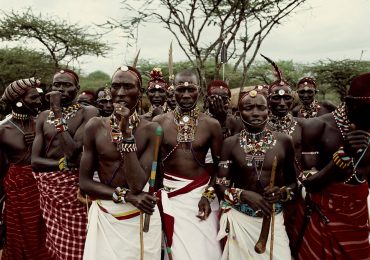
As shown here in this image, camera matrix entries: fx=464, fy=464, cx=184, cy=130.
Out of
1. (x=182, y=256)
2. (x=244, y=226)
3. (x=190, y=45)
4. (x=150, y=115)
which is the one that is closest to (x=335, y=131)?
(x=244, y=226)

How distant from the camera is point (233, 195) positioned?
422 centimetres

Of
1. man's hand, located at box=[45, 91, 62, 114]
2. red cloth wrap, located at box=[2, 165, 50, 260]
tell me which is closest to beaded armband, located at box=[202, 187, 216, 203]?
man's hand, located at box=[45, 91, 62, 114]

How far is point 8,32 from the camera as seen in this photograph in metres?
20.3

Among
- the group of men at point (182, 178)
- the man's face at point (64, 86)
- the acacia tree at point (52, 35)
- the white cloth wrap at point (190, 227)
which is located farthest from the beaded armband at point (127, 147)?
the acacia tree at point (52, 35)

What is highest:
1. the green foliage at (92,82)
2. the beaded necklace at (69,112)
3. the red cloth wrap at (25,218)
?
the beaded necklace at (69,112)

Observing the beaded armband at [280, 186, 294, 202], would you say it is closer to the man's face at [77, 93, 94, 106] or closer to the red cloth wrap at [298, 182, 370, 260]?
the red cloth wrap at [298, 182, 370, 260]

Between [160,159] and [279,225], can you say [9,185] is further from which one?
[279,225]

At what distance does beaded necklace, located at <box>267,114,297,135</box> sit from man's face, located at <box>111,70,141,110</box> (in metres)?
2.19

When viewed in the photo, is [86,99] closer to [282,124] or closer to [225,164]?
[282,124]

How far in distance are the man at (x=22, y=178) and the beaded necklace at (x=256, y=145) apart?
8.54ft

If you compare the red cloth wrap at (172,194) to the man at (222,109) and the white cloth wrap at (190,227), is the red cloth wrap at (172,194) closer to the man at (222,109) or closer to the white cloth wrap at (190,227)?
the white cloth wrap at (190,227)

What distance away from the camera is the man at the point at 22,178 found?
545 centimetres

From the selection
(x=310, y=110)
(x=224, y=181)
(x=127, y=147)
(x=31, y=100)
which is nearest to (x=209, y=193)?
(x=224, y=181)

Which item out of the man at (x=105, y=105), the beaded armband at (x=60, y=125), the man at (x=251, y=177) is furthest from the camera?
the man at (x=105, y=105)
